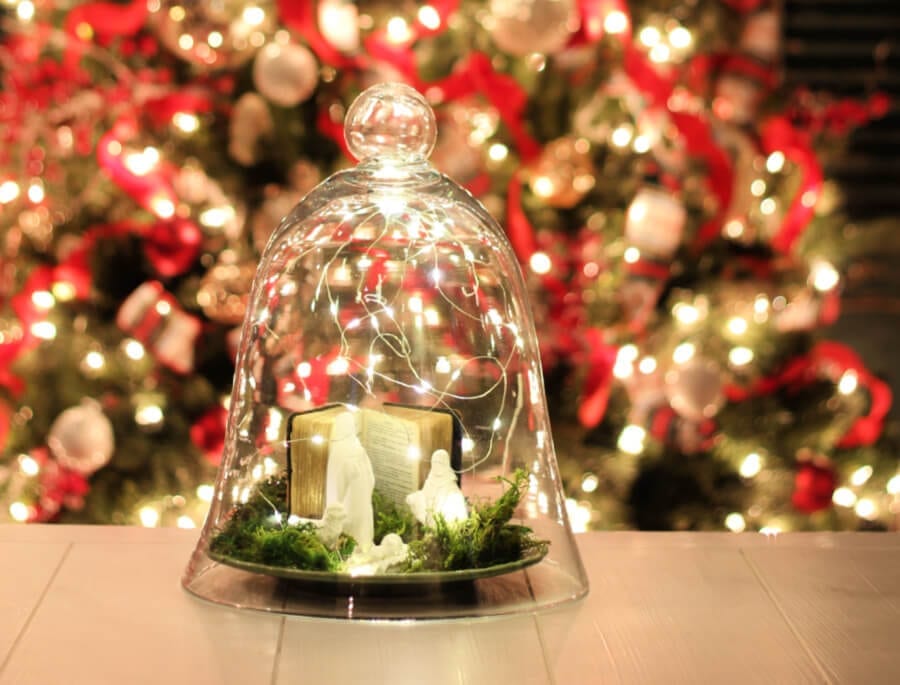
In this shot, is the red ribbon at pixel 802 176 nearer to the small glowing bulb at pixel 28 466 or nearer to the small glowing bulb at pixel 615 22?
the small glowing bulb at pixel 615 22

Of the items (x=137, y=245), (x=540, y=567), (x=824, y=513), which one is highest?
(x=137, y=245)

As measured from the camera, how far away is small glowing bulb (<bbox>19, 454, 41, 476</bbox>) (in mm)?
1922

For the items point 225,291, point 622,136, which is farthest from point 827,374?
point 225,291

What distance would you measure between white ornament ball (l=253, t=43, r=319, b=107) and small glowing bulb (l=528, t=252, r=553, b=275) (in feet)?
1.26

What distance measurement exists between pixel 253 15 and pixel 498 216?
441mm

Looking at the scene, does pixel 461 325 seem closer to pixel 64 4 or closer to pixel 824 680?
pixel 824 680

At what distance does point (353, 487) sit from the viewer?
3.08 ft

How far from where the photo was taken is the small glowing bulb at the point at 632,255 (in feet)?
6.04

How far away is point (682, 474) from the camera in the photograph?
1.92 metres

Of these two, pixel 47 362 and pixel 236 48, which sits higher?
pixel 236 48

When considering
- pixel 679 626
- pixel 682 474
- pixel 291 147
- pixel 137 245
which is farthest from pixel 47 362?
pixel 679 626

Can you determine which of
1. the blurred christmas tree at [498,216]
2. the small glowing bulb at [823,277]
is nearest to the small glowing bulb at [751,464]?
the blurred christmas tree at [498,216]

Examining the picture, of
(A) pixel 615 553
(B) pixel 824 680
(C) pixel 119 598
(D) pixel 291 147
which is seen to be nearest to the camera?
(B) pixel 824 680

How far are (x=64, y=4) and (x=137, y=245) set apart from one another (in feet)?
1.17
